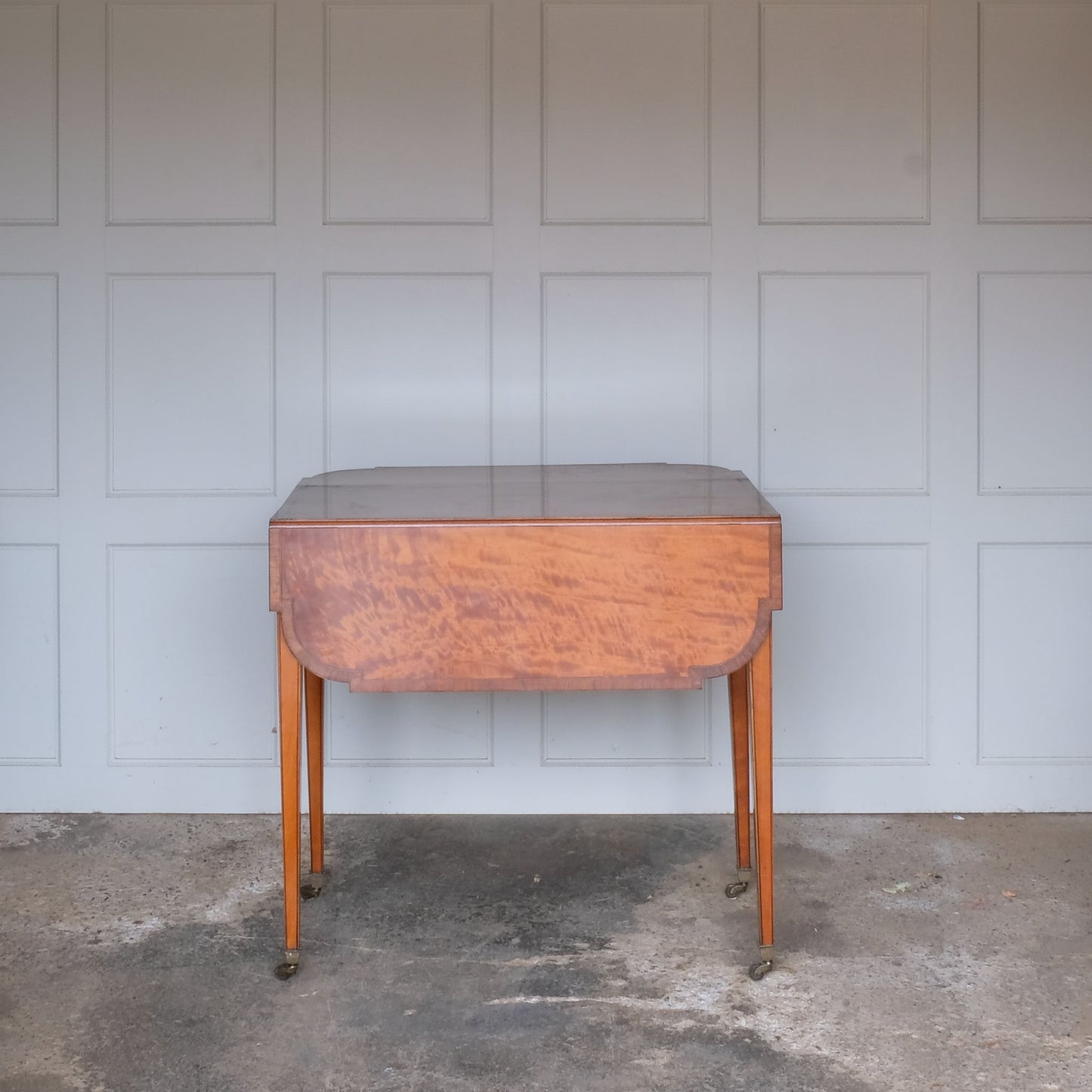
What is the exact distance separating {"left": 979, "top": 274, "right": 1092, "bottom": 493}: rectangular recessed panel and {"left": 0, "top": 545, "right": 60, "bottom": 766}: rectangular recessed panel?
8.35 feet

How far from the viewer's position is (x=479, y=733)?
3121mm

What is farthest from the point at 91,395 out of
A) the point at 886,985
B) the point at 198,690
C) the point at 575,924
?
the point at 886,985

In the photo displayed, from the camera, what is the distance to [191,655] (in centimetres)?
313

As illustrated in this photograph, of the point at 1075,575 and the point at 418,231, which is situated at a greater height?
the point at 418,231

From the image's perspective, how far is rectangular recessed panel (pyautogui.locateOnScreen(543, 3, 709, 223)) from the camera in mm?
2988

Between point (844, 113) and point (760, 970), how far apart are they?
213cm

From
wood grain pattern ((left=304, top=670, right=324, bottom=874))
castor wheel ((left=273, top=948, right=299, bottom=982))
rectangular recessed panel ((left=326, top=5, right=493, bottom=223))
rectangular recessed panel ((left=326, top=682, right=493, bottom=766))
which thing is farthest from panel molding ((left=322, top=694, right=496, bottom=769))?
rectangular recessed panel ((left=326, top=5, right=493, bottom=223))

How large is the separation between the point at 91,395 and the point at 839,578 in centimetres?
206

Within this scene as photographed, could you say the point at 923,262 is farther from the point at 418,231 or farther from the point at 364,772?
the point at 364,772

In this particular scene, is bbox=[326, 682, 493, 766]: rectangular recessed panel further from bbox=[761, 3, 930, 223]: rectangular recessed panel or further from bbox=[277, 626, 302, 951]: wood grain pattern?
bbox=[761, 3, 930, 223]: rectangular recessed panel

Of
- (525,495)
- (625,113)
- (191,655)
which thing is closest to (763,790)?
(525,495)

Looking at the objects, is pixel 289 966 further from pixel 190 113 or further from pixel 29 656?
pixel 190 113

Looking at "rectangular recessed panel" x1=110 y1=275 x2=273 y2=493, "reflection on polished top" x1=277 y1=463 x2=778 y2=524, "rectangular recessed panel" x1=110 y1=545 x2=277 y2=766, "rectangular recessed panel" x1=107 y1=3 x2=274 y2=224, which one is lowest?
"rectangular recessed panel" x1=110 y1=545 x2=277 y2=766

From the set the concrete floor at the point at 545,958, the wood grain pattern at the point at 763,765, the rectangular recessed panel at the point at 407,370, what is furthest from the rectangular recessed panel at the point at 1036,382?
the rectangular recessed panel at the point at 407,370
